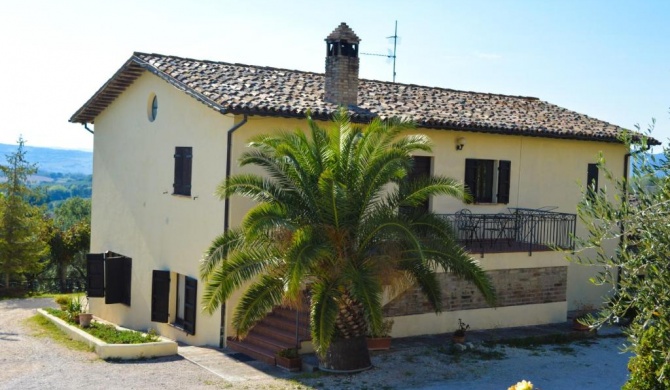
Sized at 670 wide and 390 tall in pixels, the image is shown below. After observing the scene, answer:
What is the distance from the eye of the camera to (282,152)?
13.4 m

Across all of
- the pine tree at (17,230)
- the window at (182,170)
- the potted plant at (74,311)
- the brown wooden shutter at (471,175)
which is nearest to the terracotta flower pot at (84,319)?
the potted plant at (74,311)

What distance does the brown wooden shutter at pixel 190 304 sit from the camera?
17672 mm

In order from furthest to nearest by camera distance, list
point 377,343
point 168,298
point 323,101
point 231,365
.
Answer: point 168,298 < point 323,101 < point 377,343 < point 231,365

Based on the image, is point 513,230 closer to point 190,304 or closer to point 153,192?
point 190,304

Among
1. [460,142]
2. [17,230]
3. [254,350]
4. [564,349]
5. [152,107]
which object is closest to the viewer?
[254,350]

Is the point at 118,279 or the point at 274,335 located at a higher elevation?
the point at 118,279

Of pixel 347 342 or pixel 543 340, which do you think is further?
pixel 543 340

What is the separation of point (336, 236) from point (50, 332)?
29.6ft

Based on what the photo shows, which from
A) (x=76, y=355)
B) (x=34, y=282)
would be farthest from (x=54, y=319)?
(x=34, y=282)

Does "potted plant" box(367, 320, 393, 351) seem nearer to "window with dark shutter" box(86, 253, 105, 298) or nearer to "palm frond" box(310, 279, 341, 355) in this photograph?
"palm frond" box(310, 279, 341, 355)

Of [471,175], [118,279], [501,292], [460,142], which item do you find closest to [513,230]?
[471,175]

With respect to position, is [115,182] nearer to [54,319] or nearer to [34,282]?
[54,319]

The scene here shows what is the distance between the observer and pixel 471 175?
1948 cm

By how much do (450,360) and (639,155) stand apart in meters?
7.34
